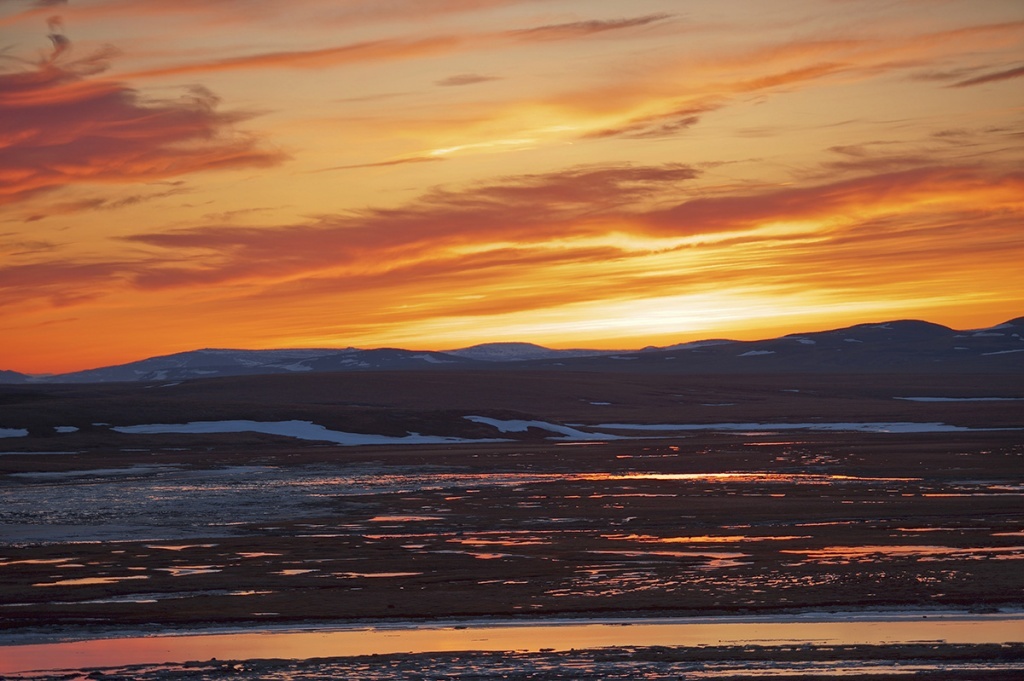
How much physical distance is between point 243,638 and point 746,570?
1146 cm

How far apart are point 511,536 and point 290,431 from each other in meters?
58.0

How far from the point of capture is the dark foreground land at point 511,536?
21.0m

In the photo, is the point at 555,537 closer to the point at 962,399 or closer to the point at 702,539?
the point at 702,539

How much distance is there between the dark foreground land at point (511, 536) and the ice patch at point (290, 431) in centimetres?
526

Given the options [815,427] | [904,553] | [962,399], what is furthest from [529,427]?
[962,399]

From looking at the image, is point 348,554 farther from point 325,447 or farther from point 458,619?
point 325,447

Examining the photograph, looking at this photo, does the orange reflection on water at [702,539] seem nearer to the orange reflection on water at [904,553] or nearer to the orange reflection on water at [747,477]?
the orange reflection on water at [904,553]

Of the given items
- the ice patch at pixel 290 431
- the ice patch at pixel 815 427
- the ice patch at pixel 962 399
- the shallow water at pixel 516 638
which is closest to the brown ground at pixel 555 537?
the shallow water at pixel 516 638

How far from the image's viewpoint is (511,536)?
3250 centimetres

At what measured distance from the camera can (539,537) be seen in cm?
3219

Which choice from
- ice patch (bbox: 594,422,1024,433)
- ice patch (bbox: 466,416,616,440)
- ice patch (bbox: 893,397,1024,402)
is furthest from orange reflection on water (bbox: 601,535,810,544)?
ice patch (bbox: 893,397,1024,402)

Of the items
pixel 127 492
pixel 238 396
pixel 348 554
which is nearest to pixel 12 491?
pixel 127 492

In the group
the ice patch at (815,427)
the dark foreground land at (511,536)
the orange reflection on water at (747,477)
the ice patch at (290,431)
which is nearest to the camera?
the dark foreground land at (511,536)

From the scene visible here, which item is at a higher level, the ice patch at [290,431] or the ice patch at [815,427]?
the ice patch at [290,431]
